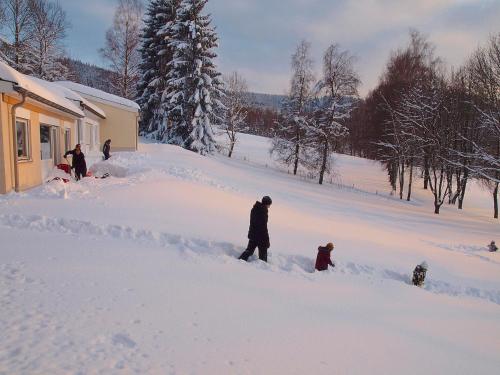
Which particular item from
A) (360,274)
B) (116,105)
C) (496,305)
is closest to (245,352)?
(360,274)

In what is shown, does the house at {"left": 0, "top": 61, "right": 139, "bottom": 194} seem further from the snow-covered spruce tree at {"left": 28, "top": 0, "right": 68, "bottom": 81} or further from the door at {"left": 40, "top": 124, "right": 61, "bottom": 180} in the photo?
the snow-covered spruce tree at {"left": 28, "top": 0, "right": 68, "bottom": 81}

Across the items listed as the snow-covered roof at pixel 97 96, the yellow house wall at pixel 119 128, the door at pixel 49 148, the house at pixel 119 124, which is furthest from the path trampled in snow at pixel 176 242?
the snow-covered roof at pixel 97 96

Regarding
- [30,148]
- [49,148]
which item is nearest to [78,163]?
[30,148]

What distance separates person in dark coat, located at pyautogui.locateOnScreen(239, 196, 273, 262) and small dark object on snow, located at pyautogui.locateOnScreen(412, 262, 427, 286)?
3445mm

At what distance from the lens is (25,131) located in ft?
34.2

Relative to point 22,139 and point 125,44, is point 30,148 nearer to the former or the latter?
point 22,139

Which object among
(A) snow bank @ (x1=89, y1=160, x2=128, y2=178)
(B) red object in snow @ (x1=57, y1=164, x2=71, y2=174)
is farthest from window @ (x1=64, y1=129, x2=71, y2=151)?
(B) red object in snow @ (x1=57, y1=164, x2=71, y2=174)

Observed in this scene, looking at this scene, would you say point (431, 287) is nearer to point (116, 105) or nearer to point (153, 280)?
point (153, 280)

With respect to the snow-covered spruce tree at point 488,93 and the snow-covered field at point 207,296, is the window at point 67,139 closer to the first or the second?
the snow-covered field at point 207,296

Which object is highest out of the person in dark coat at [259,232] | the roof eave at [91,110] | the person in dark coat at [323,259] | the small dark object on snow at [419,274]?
the roof eave at [91,110]

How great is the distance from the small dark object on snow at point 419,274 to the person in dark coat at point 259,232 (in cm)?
344

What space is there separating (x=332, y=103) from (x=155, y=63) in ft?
57.9

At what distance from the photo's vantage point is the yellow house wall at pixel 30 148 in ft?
28.8

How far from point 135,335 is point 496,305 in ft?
24.4
